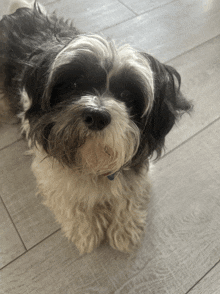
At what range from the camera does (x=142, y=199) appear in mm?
1560

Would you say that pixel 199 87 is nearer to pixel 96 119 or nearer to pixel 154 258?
pixel 154 258

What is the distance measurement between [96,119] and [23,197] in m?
0.91

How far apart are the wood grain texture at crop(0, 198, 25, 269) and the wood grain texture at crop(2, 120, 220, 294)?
0.04m

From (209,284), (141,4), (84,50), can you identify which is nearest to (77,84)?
(84,50)

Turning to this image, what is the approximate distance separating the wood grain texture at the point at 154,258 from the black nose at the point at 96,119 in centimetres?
80

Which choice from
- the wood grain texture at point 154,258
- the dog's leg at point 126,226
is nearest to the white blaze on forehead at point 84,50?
the dog's leg at point 126,226

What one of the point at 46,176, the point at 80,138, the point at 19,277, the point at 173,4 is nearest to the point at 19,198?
the point at 46,176

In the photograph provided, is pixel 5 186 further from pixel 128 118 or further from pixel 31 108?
pixel 128 118

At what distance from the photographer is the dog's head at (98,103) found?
928 mm

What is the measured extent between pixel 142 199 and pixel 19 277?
0.77 m

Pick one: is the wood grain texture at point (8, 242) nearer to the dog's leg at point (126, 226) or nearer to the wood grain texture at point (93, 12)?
the dog's leg at point (126, 226)

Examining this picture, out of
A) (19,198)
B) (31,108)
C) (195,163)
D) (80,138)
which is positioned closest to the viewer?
(80,138)

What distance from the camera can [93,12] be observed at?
2.40 meters

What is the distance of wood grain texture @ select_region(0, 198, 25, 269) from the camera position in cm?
137
